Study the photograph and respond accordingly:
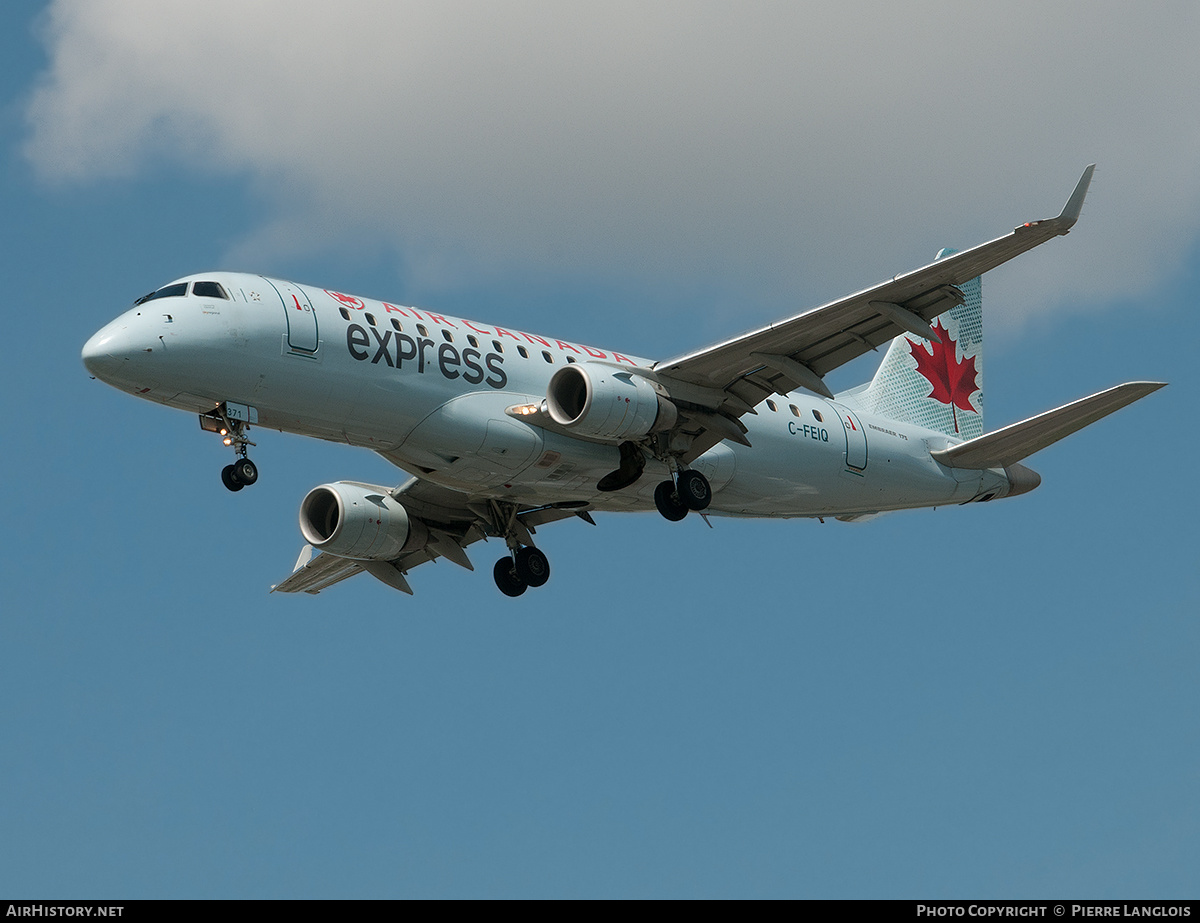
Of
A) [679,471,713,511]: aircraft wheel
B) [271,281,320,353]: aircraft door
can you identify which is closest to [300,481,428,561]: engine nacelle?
[679,471,713,511]: aircraft wheel

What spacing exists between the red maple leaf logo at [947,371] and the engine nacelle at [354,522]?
13.4 metres

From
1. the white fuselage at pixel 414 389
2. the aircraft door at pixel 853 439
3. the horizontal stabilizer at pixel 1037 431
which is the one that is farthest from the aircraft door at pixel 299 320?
the horizontal stabilizer at pixel 1037 431

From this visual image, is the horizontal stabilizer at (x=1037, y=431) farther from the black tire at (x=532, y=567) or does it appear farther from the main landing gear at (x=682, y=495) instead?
the black tire at (x=532, y=567)

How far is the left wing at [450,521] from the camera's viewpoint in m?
36.5

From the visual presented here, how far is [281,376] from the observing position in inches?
1151

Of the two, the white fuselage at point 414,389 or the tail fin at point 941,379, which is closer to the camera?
the white fuselage at point 414,389

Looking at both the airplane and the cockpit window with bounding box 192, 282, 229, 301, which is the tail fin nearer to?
the airplane

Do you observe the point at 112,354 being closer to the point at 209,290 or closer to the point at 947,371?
the point at 209,290

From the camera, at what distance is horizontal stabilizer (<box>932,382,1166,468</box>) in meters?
33.0

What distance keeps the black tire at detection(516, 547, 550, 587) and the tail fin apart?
8.64 meters

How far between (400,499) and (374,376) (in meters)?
7.10

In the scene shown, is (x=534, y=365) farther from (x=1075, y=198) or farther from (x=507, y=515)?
(x=1075, y=198)

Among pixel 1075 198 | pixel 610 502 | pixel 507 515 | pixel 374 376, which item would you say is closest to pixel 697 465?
pixel 610 502

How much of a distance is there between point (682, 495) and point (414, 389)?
6.07 meters
